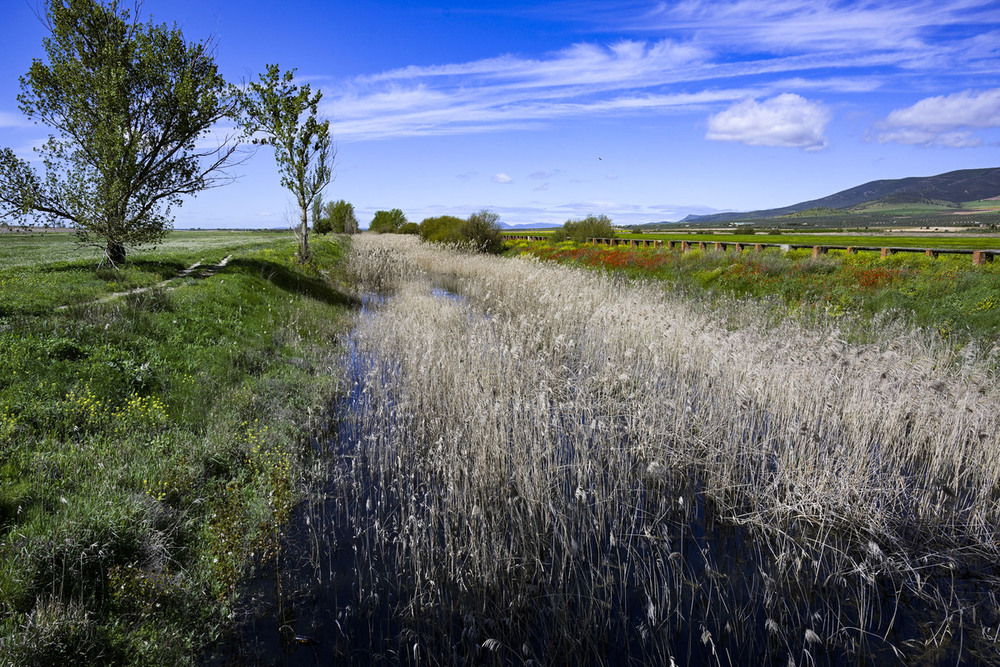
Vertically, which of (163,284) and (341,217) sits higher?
(341,217)

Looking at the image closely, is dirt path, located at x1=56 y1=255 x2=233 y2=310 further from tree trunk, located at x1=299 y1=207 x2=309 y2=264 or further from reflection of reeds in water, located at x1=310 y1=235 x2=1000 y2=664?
reflection of reeds in water, located at x1=310 y1=235 x2=1000 y2=664

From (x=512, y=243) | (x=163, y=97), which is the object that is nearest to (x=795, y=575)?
(x=163, y=97)

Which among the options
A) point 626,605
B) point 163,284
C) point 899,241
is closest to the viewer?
point 626,605

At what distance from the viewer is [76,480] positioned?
4.54 meters

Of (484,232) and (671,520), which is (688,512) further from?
(484,232)

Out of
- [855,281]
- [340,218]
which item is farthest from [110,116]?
[340,218]

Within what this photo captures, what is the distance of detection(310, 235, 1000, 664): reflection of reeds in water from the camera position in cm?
384

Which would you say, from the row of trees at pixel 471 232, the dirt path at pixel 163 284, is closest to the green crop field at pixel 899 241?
the row of trees at pixel 471 232

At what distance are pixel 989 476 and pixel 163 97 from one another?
19.9 meters

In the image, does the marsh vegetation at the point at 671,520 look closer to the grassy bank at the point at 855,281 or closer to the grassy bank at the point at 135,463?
the grassy bank at the point at 135,463

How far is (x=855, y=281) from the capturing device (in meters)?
15.5

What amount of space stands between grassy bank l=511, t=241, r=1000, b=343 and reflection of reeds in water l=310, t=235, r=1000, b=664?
170 inches

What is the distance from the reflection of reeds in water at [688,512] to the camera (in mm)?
3844

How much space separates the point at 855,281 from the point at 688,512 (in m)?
13.9
